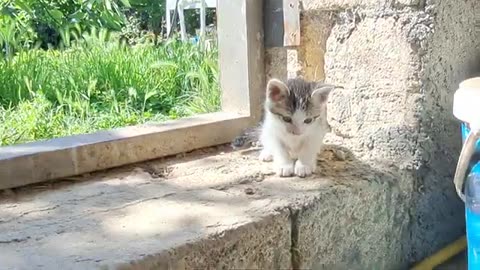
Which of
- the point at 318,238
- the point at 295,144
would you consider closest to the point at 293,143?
the point at 295,144

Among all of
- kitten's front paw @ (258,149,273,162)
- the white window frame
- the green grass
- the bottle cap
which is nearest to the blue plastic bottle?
the bottle cap

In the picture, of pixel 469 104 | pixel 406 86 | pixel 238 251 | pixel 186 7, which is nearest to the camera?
pixel 238 251

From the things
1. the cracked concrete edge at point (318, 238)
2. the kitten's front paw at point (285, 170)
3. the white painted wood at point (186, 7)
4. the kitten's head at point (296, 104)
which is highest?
the white painted wood at point (186, 7)

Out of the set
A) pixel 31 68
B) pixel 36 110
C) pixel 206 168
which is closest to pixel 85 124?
pixel 36 110

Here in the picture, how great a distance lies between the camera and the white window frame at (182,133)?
136 centimetres

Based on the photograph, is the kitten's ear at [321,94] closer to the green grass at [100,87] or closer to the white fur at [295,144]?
the white fur at [295,144]

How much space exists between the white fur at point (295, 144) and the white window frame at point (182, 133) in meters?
0.21

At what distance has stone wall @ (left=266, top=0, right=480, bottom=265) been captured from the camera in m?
1.54

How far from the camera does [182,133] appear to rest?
1621mm

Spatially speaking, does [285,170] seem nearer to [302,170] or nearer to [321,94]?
[302,170]

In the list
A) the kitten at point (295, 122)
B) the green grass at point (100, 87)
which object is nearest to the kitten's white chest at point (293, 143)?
the kitten at point (295, 122)

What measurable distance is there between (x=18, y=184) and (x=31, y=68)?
0.61 meters

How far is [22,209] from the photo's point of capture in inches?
47.8

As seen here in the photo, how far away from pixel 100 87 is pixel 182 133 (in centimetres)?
46
